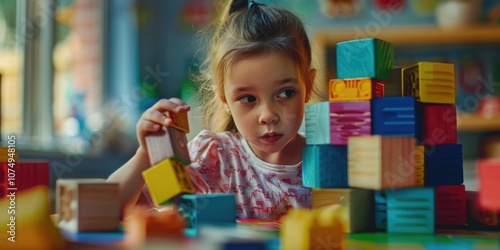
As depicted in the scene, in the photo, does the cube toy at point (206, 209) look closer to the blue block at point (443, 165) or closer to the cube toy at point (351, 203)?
the cube toy at point (351, 203)

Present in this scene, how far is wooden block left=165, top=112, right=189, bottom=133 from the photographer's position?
0.62 meters

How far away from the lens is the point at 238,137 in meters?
0.96

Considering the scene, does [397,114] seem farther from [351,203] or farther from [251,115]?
[251,115]

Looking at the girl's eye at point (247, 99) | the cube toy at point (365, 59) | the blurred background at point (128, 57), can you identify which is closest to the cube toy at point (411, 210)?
the cube toy at point (365, 59)

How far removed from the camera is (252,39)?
789 millimetres

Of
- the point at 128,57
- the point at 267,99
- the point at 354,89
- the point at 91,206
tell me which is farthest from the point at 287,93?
the point at 128,57

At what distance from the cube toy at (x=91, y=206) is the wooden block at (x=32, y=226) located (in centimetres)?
5

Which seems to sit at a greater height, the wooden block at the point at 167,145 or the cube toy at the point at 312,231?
the wooden block at the point at 167,145

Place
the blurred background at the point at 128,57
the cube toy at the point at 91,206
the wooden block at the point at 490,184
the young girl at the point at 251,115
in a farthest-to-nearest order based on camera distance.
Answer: the blurred background at the point at 128,57, the young girl at the point at 251,115, the cube toy at the point at 91,206, the wooden block at the point at 490,184

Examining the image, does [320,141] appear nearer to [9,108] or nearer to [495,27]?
[9,108]

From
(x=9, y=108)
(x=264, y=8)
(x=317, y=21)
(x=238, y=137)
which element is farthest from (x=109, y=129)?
(x=264, y=8)

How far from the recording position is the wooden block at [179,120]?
0.62 metres

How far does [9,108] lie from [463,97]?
1784 mm

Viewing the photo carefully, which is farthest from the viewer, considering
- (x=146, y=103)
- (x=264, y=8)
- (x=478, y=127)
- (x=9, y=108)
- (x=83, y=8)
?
(x=478, y=127)
